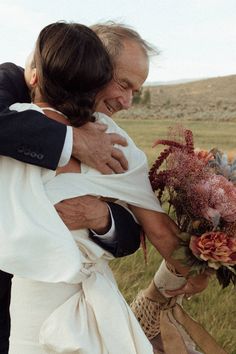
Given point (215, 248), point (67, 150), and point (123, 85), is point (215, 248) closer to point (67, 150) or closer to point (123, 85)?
point (67, 150)

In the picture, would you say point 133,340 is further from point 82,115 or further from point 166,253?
point 82,115

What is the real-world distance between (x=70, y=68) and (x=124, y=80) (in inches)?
19.3

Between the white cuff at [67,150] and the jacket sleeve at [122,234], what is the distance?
309 millimetres

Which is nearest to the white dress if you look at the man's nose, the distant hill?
the man's nose

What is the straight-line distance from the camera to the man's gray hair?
9.24ft

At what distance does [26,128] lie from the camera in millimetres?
2402

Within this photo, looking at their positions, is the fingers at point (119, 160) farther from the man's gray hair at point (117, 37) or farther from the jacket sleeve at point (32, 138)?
the man's gray hair at point (117, 37)

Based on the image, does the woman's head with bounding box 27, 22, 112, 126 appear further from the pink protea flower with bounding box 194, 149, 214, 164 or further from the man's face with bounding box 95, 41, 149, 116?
the pink protea flower with bounding box 194, 149, 214, 164

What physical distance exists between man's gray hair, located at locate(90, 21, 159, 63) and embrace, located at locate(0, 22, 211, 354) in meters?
0.18

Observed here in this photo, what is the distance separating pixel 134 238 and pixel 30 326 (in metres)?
0.56

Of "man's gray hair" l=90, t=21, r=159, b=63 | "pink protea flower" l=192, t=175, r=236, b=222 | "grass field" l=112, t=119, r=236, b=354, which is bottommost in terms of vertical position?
"grass field" l=112, t=119, r=236, b=354

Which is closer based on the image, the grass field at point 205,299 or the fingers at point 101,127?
the fingers at point 101,127

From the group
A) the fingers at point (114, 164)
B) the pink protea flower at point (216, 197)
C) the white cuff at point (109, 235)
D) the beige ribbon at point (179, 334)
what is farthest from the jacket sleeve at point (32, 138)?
the beige ribbon at point (179, 334)

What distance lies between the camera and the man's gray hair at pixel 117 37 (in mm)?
2816
